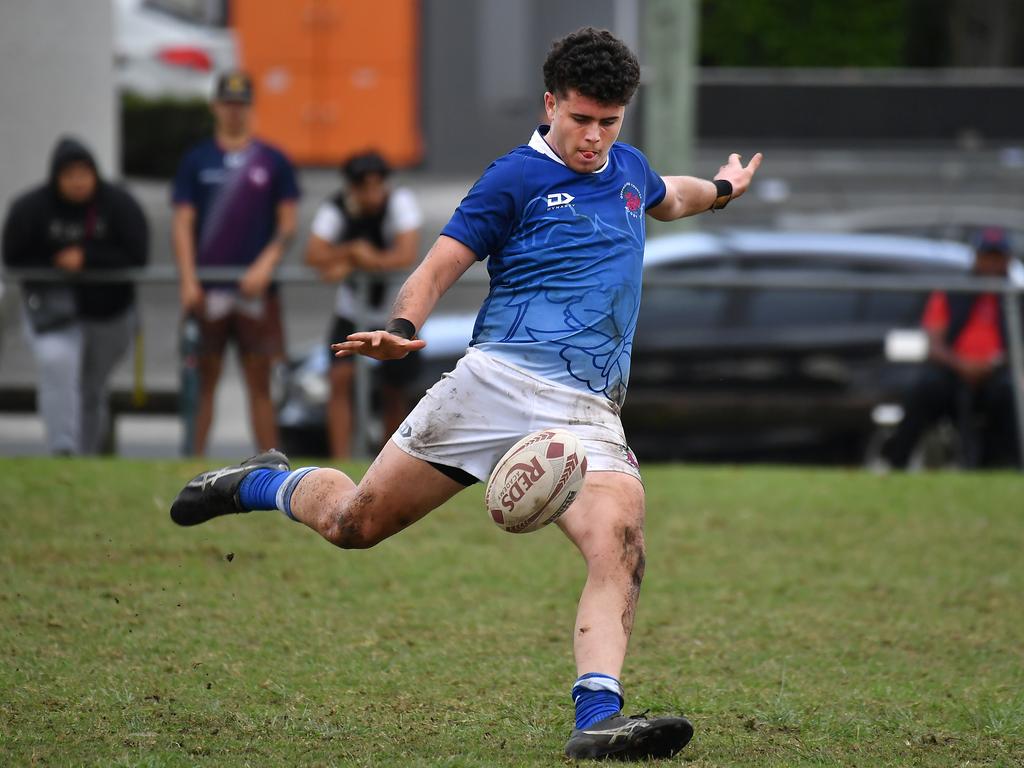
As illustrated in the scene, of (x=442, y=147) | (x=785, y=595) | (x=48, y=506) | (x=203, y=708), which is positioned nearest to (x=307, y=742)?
(x=203, y=708)

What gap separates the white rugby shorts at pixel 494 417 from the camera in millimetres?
5211

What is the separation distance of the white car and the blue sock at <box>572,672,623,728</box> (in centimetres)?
1949

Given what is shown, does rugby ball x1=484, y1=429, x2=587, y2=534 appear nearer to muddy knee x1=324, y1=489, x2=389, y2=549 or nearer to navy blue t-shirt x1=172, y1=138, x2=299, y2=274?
muddy knee x1=324, y1=489, x2=389, y2=549

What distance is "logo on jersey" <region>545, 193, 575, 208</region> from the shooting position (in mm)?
5266

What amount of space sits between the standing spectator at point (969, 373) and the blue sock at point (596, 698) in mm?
6721

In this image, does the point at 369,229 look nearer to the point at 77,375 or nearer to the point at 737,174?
the point at 77,375

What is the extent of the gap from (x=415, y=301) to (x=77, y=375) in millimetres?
5992

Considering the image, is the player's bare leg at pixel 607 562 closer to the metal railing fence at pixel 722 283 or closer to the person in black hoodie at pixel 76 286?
the metal railing fence at pixel 722 283

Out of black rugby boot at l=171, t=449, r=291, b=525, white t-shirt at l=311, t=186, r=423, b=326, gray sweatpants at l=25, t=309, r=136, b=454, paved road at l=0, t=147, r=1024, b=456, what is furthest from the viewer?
paved road at l=0, t=147, r=1024, b=456

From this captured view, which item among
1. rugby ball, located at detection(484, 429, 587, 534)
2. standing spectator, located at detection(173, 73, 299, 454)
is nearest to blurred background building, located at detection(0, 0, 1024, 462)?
standing spectator, located at detection(173, 73, 299, 454)

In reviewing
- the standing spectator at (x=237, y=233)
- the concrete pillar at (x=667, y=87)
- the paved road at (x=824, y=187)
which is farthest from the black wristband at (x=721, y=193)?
Result: the paved road at (x=824, y=187)

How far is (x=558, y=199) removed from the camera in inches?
207

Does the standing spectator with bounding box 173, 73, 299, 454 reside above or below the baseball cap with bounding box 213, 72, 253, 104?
below

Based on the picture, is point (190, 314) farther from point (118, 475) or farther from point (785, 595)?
point (785, 595)
